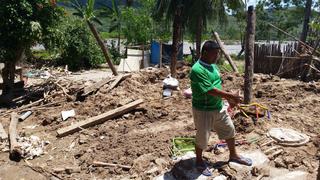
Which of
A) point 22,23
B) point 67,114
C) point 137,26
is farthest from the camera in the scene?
point 137,26

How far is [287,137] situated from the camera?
19.0 ft

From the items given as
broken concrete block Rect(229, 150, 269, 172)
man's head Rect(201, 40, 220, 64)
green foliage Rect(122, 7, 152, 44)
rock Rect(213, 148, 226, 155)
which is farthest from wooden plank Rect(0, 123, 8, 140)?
green foliage Rect(122, 7, 152, 44)

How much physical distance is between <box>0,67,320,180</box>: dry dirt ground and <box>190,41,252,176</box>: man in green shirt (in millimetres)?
646

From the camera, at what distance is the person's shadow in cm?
493

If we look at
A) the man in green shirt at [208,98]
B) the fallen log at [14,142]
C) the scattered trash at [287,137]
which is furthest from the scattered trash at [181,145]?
the fallen log at [14,142]

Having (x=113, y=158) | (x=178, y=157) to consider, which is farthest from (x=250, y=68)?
(x=113, y=158)

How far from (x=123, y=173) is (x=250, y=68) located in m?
2.93

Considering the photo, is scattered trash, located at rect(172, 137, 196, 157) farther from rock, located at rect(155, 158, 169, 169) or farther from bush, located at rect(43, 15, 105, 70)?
bush, located at rect(43, 15, 105, 70)

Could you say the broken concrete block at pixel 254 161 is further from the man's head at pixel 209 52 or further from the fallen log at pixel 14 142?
the fallen log at pixel 14 142

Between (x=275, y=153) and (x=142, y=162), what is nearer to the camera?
(x=275, y=153)

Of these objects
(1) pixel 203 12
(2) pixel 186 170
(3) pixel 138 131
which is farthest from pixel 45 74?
(2) pixel 186 170

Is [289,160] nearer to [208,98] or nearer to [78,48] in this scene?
[208,98]

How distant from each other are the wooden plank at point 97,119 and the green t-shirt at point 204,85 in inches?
135

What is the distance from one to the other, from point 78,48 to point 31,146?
13238 mm
